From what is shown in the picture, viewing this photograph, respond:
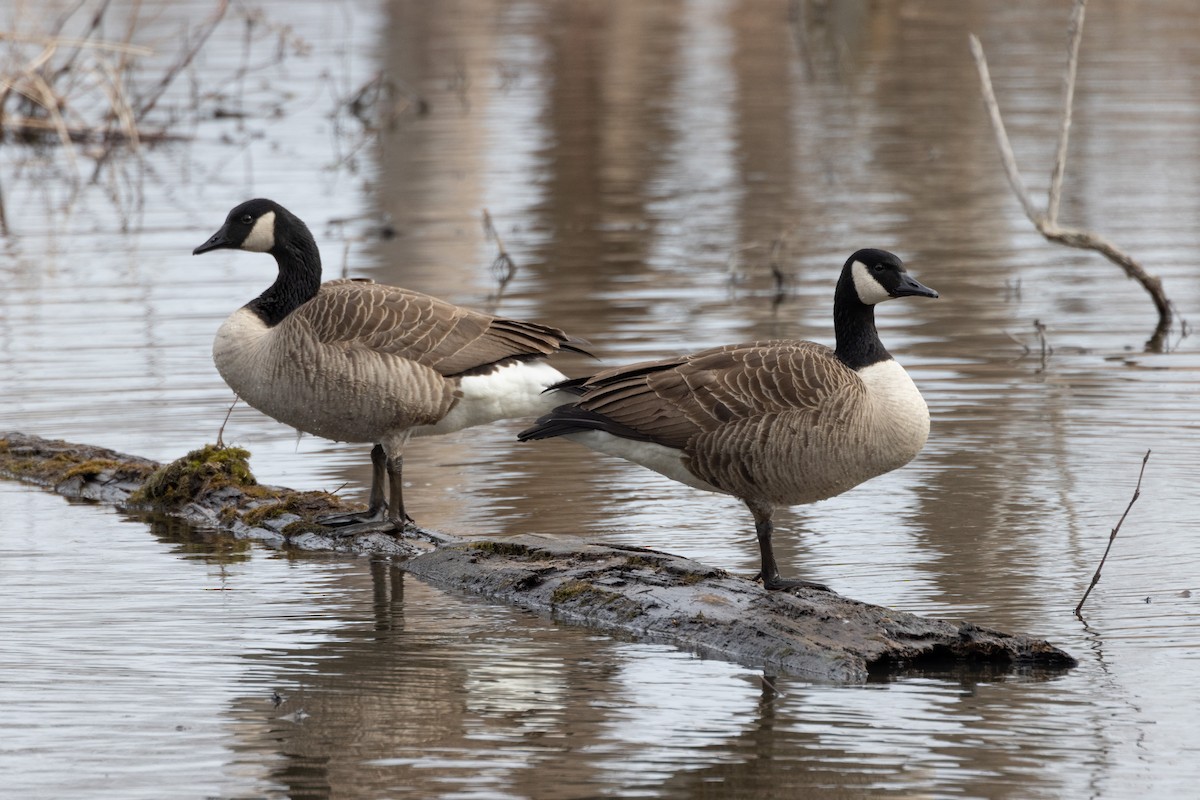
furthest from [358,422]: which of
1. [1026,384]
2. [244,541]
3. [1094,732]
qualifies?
[1026,384]

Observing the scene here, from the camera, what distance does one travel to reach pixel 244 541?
9.42 metres

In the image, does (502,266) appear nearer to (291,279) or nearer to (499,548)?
(291,279)

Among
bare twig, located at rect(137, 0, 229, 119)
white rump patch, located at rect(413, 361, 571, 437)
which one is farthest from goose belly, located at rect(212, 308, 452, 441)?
bare twig, located at rect(137, 0, 229, 119)

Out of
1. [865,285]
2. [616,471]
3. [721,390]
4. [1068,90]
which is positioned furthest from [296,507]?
[1068,90]

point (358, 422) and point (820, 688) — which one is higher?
point (358, 422)

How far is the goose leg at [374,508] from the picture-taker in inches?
362

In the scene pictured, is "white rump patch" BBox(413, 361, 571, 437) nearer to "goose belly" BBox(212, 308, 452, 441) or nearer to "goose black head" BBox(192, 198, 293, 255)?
"goose belly" BBox(212, 308, 452, 441)

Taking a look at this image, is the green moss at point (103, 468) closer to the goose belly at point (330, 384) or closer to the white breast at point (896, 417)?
the goose belly at point (330, 384)

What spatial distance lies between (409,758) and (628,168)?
18660 mm

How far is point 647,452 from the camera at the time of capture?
7.88 meters

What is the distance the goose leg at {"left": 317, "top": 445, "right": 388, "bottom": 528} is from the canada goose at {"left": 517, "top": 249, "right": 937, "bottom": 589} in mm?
1586

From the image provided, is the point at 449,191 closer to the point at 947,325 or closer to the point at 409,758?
the point at 947,325

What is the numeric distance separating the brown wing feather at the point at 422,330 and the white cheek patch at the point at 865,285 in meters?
1.88

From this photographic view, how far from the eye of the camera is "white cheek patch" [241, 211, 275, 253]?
9500mm
